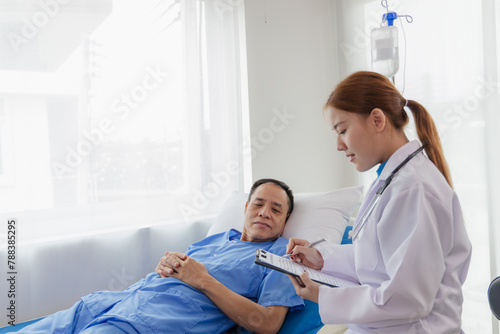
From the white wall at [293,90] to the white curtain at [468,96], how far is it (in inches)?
22.6

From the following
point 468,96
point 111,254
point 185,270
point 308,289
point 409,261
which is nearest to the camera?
point 409,261

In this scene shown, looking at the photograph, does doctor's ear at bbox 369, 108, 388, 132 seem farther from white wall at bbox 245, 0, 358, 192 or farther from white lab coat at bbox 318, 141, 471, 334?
white wall at bbox 245, 0, 358, 192

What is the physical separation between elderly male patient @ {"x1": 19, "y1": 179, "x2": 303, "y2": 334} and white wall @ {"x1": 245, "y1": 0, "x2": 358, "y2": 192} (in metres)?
1.09

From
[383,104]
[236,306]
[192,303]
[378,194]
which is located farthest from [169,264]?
[383,104]

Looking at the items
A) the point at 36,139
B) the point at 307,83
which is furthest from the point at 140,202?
the point at 307,83

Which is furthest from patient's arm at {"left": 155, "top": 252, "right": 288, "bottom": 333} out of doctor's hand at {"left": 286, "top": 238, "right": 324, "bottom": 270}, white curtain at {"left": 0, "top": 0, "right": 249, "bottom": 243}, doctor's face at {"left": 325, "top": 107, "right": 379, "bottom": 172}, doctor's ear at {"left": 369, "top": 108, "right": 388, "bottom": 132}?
white curtain at {"left": 0, "top": 0, "right": 249, "bottom": 243}

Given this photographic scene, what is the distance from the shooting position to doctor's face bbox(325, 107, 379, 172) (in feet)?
3.69

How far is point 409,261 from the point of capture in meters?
0.92

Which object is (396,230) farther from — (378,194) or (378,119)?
(378,119)

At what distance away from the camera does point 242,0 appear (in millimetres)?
2578

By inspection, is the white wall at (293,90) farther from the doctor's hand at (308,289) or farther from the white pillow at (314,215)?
the doctor's hand at (308,289)

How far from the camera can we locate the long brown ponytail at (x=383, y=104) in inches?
44.1

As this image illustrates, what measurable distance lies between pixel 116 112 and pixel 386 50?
56.1 inches

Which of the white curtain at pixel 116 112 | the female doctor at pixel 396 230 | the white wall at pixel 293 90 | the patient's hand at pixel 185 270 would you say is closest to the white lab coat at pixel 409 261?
the female doctor at pixel 396 230
